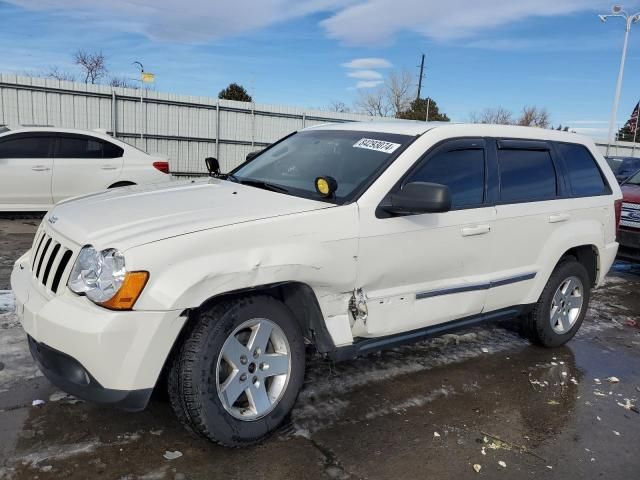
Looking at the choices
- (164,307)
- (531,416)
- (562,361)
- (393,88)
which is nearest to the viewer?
(164,307)

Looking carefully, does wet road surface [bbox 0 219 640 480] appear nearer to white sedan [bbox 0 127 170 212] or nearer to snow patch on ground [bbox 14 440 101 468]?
snow patch on ground [bbox 14 440 101 468]

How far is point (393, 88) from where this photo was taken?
4788 centimetres

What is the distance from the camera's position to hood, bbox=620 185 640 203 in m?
7.86

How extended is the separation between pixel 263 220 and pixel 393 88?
1852 inches

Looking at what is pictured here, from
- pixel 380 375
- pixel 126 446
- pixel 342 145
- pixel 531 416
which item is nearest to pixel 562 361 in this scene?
pixel 531 416

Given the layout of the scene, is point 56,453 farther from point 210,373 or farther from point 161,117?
point 161,117

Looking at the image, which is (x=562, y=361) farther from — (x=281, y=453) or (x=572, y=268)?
(x=281, y=453)

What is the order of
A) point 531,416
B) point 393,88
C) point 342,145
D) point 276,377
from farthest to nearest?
point 393,88 < point 342,145 < point 531,416 < point 276,377

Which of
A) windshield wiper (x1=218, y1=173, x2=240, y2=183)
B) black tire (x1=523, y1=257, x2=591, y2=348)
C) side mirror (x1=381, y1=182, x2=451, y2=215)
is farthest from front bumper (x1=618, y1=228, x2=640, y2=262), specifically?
windshield wiper (x1=218, y1=173, x2=240, y2=183)

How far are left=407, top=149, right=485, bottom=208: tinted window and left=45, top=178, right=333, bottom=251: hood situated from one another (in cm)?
91

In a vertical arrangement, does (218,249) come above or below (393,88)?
below

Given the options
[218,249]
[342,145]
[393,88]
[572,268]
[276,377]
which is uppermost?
[393,88]

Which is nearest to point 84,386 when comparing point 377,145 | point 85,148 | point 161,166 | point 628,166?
point 377,145

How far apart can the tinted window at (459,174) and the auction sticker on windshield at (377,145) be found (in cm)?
23
